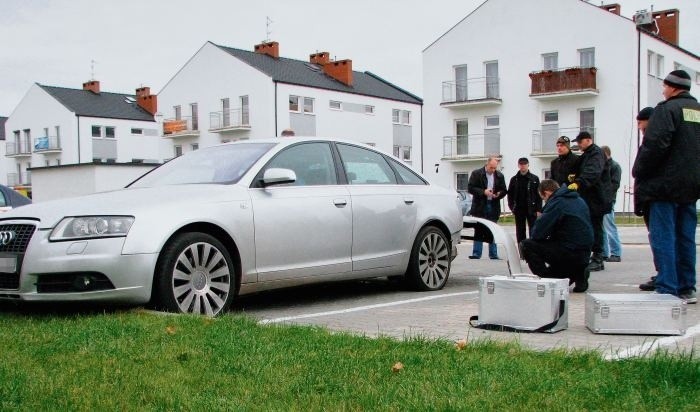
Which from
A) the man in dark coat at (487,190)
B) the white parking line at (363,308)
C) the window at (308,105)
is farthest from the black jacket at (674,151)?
the window at (308,105)

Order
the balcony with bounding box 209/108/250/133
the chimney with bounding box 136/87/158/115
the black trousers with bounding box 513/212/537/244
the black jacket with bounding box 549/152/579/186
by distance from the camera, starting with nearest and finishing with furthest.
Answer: the black jacket with bounding box 549/152/579/186 → the black trousers with bounding box 513/212/537/244 → the balcony with bounding box 209/108/250/133 → the chimney with bounding box 136/87/158/115

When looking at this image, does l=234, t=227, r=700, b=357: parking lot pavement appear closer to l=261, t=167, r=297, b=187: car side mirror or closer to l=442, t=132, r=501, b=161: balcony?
l=261, t=167, r=297, b=187: car side mirror

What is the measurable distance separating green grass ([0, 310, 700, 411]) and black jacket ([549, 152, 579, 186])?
6.42 m

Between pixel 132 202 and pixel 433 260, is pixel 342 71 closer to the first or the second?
pixel 433 260

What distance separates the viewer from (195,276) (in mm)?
6531

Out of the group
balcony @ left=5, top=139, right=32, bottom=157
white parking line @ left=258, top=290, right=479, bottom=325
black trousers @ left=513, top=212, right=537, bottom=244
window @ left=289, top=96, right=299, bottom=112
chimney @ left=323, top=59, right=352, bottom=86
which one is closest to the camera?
white parking line @ left=258, top=290, right=479, bottom=325

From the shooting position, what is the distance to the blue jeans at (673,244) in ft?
23.6

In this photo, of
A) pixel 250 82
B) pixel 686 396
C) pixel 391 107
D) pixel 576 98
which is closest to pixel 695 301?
pixel 686 396

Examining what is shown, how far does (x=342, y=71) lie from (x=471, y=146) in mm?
16951

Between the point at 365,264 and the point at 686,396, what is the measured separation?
14.8ft

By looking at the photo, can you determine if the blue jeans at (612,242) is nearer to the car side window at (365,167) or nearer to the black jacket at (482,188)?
the black jacket at (482,188)

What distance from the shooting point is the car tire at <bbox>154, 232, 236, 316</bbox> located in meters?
6.32

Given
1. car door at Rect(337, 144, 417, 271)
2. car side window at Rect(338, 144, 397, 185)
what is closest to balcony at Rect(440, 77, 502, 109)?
car side window at Rect(338, 144, 397, 185)

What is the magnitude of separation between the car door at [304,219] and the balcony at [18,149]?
6907 cm
